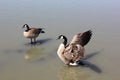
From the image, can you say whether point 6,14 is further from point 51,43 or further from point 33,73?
point 33,73

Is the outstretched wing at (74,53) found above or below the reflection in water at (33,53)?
above

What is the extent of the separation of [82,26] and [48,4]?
326 centimetres

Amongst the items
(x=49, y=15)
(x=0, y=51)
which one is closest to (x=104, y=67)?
(x=0, y=51)

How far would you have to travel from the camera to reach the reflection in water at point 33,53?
8.93m

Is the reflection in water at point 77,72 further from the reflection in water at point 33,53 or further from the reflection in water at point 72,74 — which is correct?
the reflection in water at point 33,53

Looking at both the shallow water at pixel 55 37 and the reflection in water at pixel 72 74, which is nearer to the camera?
the reflection in water at pixel 72 74

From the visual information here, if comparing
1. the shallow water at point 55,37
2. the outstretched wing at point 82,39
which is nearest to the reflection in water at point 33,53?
the shallow water at point 55,37

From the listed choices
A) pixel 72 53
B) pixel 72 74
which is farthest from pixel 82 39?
pixel 72 74

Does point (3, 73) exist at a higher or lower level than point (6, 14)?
lower

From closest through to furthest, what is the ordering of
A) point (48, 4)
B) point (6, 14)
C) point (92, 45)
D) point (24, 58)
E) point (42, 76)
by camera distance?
point (42, 76) → point (24, 58) → point (92, 45) → point (6, 14) → point (48, 4)

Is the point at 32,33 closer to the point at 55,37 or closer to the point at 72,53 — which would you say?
the point at 55,37

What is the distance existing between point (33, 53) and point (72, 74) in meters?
1.83

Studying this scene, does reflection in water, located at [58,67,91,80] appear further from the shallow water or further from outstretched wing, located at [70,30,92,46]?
outstretched wing, located at [70,30,92,46]

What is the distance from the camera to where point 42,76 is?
7.71 metres
